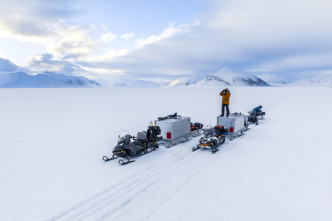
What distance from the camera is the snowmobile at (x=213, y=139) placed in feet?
30.3

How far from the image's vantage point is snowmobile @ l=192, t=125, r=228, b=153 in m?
9.24

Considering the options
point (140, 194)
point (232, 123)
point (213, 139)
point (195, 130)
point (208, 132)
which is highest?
point (232, 123)

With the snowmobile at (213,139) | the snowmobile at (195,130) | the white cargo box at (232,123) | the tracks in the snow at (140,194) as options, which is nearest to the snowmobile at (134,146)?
the tracks in the snow at (140,194)

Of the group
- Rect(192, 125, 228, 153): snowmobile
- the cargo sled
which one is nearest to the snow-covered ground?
Rect(192, 125, 228, 153): snowmobile

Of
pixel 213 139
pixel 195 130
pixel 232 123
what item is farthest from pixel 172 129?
pixel 232 123

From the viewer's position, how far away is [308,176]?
6668 millimetres

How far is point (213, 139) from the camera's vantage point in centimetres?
942

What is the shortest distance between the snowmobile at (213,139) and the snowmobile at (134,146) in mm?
2044

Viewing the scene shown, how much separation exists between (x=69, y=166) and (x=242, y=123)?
9903 millimetres

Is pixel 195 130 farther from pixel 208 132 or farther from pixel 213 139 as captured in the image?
pixel 213 139

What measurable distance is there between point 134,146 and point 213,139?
376cm

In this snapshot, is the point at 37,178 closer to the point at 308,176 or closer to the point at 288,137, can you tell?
the point at 308,176

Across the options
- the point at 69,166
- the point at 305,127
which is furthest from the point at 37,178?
the point at 305,127

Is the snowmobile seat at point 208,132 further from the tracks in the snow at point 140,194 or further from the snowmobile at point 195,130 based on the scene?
the tracks in the snow at point 140,194
